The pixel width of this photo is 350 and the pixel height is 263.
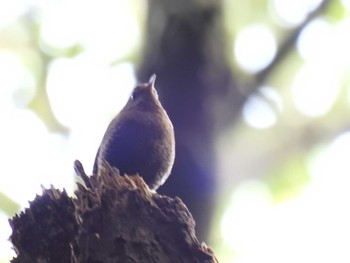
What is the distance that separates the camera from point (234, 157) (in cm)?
316

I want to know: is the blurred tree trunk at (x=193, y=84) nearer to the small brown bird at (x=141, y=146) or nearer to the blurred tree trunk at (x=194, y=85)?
the blurred tree trunk at (x=194, y=85)

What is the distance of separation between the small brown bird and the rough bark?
1.72 ft

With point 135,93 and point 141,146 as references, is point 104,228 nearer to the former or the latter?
point 141,146

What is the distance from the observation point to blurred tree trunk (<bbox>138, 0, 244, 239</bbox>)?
2955mm

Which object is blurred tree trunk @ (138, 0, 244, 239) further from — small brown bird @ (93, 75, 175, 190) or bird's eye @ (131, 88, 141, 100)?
small brown bird @ (93, 75, 175, 190)

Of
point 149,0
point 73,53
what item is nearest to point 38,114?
point 73,53

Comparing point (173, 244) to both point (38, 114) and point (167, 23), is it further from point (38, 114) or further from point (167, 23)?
point (38, 114)

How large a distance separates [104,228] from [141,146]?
631mm

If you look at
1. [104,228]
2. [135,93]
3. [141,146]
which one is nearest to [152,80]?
[135,93]

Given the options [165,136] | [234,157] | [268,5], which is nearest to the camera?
[165,136]

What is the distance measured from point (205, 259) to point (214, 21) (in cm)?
166

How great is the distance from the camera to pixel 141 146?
8.22 feet

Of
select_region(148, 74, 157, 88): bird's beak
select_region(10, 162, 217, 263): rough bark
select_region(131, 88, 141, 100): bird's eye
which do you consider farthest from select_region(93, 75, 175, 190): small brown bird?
select_region(10, 162, 217, 263): rough bark

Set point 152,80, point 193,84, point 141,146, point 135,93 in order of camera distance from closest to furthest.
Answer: point 141,146
point 135,93
point 152,80
point 193,84
